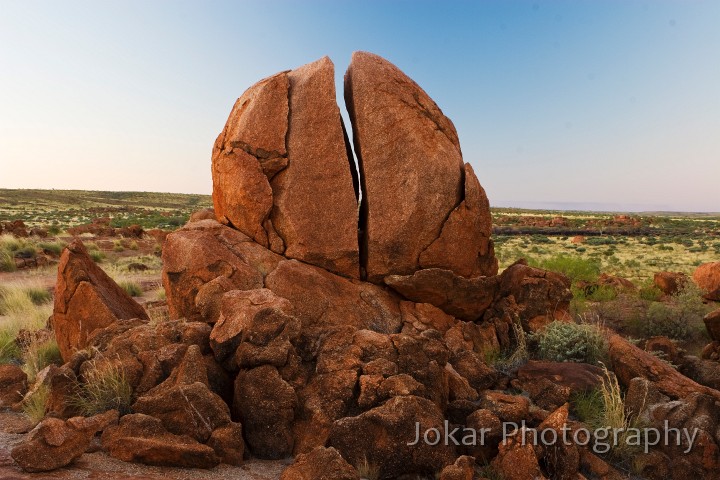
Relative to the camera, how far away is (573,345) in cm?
914

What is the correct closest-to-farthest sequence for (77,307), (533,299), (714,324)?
(77,307) → (533,299) → (714,324)

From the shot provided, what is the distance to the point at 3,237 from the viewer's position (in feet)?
83.0

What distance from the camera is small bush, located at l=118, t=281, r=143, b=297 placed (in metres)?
16.7

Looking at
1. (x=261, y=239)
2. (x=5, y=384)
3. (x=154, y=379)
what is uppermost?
(x=261, y=239)

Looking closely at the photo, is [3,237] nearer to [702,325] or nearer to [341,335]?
[341,335]

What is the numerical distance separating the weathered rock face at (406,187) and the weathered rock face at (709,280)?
9682 mm

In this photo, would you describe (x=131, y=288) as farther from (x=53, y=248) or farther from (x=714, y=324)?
(x=714, y=324)

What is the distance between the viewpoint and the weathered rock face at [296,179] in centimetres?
948

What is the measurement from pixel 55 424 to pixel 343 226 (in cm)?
577

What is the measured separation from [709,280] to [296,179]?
14.0 m

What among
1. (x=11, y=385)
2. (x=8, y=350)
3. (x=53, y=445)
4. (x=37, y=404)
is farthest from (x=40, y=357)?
(x=53, y=445)

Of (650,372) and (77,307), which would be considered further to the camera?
(77,307)

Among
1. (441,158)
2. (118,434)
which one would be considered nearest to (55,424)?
(118,434)

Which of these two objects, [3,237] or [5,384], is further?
[3,237]
